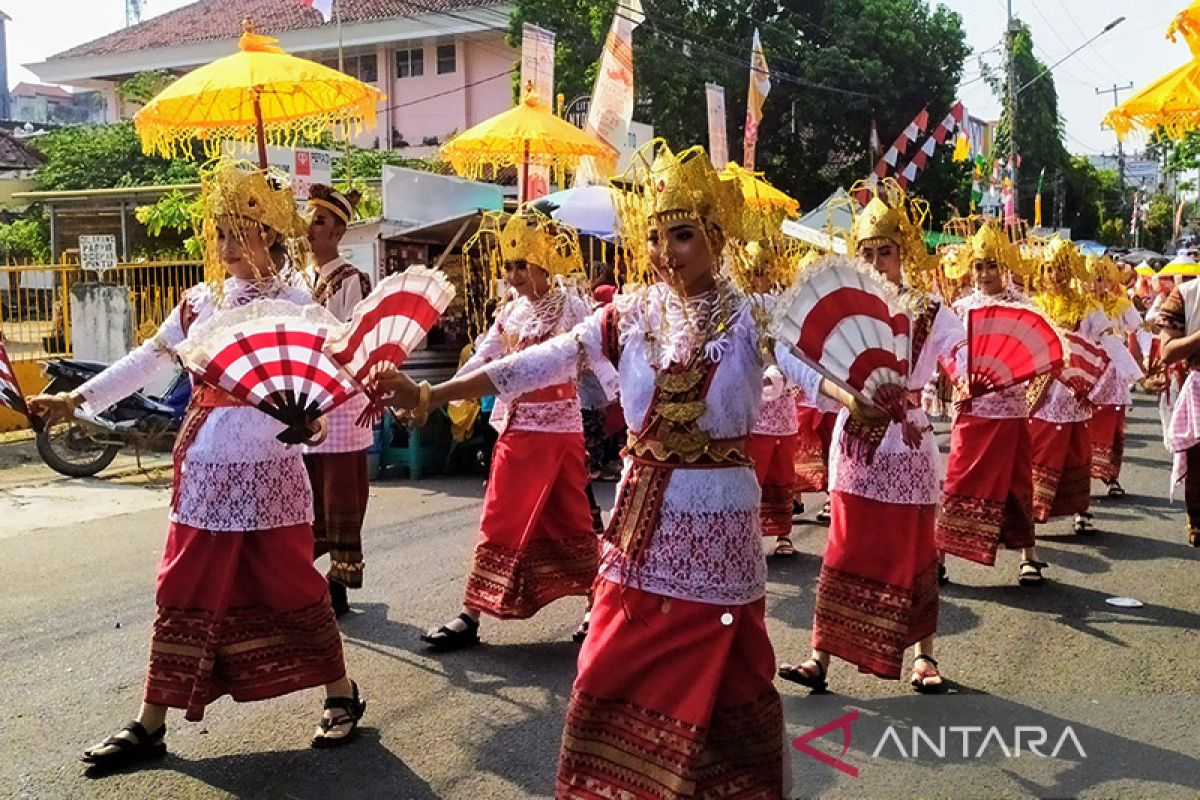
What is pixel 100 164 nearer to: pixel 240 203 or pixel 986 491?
pixel 240 203

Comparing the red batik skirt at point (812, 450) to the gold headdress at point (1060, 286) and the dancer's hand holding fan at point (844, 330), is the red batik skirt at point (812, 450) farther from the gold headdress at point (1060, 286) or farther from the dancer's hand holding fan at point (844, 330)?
the dancer's hand holding fan at point (844, 330)

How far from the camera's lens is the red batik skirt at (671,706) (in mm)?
3018

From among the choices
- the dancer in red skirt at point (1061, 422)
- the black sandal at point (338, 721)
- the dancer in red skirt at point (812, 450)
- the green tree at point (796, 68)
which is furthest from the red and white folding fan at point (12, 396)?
the green tree at point (796, 68)

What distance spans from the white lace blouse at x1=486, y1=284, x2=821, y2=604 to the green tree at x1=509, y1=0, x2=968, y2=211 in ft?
73.9

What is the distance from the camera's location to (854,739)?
14.0 feet

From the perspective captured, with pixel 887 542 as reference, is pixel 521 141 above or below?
above

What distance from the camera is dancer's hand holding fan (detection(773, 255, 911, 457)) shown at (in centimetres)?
304

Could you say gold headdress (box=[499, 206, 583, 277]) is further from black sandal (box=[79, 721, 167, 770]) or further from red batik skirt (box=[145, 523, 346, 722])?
black sandal (box=[79, 721, 167, 770])

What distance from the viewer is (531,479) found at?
17.4 ft

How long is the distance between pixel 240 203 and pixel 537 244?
5.64 ft

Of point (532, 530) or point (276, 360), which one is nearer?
point (276, 360)

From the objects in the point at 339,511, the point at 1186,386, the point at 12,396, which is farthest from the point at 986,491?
the point at 12,396

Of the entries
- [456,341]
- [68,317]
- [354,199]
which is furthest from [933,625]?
[68,317]

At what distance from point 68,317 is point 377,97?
310 inches
